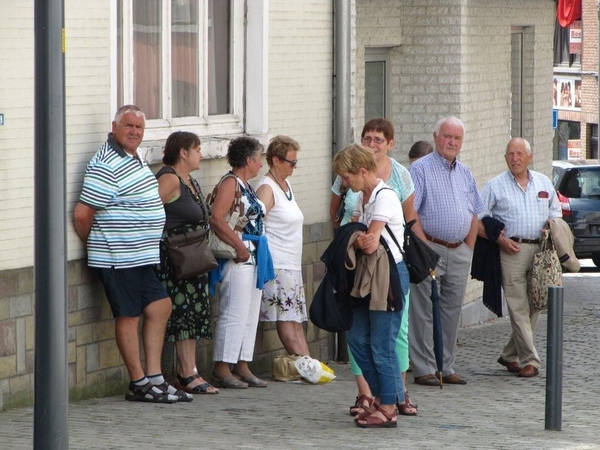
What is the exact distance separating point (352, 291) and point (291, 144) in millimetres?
2097

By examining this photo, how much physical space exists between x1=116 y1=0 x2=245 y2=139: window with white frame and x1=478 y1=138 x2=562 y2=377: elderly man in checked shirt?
210 centimetres

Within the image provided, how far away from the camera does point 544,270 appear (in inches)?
435

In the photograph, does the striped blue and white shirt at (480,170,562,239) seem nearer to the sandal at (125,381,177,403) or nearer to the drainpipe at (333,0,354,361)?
the drainpipe at (333,0,354,361)

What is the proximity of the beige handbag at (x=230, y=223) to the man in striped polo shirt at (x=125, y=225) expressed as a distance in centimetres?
72

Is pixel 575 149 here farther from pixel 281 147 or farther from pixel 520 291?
pixel 281 147

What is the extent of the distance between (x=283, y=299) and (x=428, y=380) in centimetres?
122

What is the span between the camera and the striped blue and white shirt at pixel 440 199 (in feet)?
34.9

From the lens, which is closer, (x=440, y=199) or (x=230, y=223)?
(x=230, y=223)

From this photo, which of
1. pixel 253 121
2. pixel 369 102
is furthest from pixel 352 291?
pixel 369 102

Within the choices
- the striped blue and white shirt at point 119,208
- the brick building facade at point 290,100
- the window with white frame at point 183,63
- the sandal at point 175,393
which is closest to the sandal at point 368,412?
the sandal at point 175,393

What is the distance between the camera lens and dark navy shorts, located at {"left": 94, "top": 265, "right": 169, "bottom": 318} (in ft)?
29.7

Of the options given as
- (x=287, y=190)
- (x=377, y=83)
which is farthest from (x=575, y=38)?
(x=287, y=190)

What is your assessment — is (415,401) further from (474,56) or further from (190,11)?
(474,56)

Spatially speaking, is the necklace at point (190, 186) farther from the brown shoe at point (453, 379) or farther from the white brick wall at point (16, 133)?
the brown shoe at point (453, 379)
